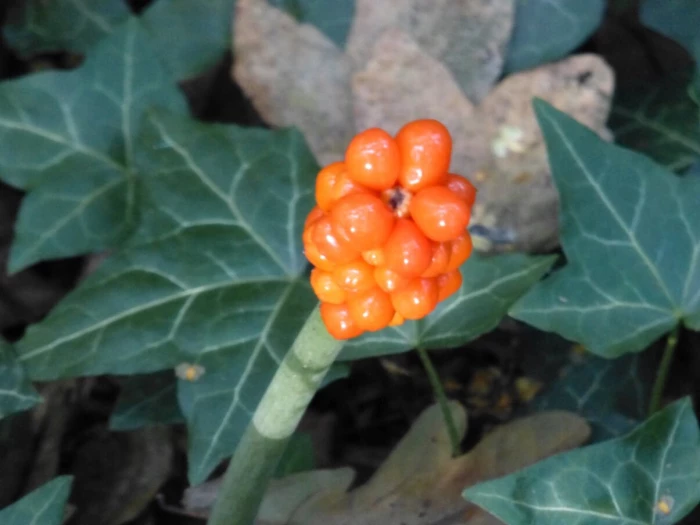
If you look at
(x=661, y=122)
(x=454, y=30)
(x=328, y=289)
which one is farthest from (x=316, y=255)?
(x=661, y=122)

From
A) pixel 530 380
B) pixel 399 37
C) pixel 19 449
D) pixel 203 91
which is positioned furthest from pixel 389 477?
pixel 203 91

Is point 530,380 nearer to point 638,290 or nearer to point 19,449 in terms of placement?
point 638,290

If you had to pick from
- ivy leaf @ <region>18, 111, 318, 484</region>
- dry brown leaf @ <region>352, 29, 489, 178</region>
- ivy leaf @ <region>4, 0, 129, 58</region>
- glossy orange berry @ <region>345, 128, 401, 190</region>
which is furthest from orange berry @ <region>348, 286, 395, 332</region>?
ivy leaf @ <region>4, 0, 129, 58</region>

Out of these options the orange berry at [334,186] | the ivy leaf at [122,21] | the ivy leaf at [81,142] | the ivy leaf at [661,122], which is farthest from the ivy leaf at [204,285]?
the ivy leaf at [661,122]

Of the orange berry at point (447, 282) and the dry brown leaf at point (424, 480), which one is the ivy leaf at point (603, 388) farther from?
the orange berry at point (447, 282)

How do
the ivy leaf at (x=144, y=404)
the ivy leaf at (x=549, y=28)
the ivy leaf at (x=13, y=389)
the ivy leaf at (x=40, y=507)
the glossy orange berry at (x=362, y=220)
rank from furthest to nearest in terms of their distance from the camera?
the ivy leaf at (x=549, y=28) → the ivy leaf at (x=144, y=404) → the ivy leaf at (x=13, y=389) → the ivy leaf at (x=40, y=507) → the glossy orange berry at (x=362, y=220)

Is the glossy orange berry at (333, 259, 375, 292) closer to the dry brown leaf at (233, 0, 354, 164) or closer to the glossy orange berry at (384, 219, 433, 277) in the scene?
the glossy orange berry at (384, 219, 433, 277)
